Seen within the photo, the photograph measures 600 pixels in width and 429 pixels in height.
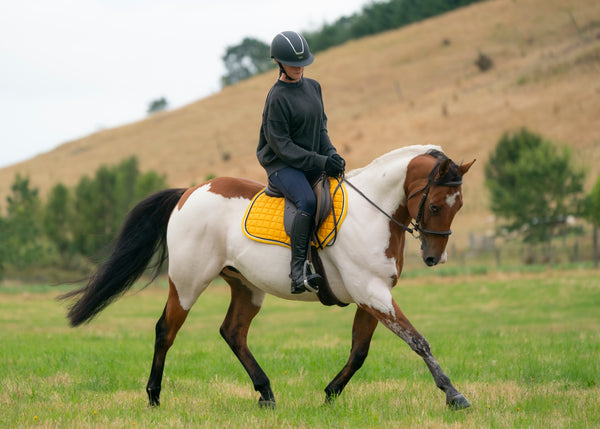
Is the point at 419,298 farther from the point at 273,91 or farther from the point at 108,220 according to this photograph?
the point at 108,220

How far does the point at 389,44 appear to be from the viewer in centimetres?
10044

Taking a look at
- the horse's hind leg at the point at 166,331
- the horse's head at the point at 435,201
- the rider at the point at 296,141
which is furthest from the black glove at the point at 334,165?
the horse's hind leg at the point at 166,331

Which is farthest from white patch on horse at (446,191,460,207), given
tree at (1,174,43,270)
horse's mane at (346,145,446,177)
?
tree at (1,174,43,270)

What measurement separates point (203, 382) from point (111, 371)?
1368 mm

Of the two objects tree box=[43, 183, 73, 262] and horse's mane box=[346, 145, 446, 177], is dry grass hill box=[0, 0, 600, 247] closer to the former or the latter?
tree box=[43, 183, 73, 262]

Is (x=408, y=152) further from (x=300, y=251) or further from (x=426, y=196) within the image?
(x=300, y=251)

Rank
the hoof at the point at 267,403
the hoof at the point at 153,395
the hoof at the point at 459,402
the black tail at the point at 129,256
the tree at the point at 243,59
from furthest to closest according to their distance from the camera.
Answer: the tree at the point at 243,59 → the black tail at the point at 129,256 → the hoof at the point at 153,395 → the hoof at the point at 267,403 → the hoof at the point at 459,402

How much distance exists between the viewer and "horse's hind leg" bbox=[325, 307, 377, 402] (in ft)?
20.8

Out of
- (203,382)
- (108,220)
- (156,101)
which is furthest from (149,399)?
(156,101)

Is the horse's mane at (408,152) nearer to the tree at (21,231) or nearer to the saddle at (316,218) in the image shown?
the saddle at (316,218)

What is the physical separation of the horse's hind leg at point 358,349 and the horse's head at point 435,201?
96cm

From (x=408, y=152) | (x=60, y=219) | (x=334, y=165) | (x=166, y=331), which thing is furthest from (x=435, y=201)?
(x=60, y=219)

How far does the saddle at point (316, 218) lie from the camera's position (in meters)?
6.14

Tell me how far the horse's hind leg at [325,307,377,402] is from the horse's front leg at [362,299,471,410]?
614 mm
